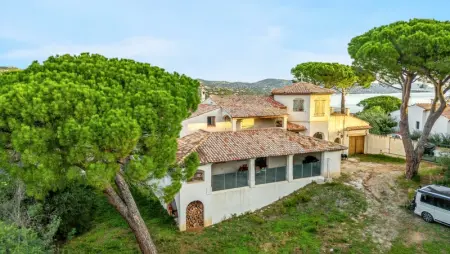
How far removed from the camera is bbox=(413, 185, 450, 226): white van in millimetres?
18766

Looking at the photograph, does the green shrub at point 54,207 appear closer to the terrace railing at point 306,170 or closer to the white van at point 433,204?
the terrace railing at point 306,170

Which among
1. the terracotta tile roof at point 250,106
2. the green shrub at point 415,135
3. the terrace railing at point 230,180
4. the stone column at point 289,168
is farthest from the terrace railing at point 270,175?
the green shrub at point 415,135

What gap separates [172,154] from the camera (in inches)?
529

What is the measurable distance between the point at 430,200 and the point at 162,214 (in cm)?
1600

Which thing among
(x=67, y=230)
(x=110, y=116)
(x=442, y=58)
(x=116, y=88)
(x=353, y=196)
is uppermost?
(x=442, y=58)

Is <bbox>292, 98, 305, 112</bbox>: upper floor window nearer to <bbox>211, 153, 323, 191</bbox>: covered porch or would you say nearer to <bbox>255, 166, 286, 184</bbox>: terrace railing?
<bbox>211, 153, 323, 191</bbox>: covered porch

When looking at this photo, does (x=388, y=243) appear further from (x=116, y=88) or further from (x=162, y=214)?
(x=116, y=88)

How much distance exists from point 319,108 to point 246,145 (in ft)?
39.6

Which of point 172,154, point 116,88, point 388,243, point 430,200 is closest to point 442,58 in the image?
point 430,200

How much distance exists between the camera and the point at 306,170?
24.3 meters

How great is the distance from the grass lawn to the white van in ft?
10.1

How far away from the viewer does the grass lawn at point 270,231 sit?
17.8 meters

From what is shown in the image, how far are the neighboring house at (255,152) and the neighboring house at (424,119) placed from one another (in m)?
13.1

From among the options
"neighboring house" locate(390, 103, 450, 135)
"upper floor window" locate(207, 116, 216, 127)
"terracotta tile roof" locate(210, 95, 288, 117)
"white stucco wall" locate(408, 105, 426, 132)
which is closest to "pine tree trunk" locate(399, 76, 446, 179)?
"terracotta tile roof" locate(210, 95, 288, 117)
